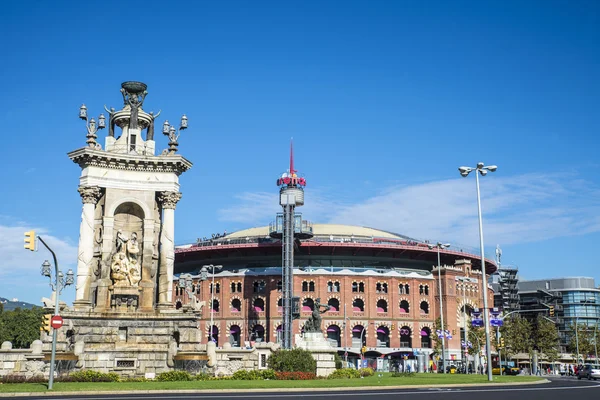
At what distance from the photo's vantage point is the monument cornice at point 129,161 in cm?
4491

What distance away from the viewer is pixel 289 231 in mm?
88750

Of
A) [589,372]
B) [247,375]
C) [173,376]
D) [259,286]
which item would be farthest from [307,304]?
[173,376]

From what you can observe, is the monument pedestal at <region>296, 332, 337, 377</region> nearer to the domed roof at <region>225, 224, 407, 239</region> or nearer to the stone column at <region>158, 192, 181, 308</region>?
the stone column at <region>158, 192, 181, 308</region>

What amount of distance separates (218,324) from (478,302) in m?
40.9

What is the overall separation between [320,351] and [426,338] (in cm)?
5540

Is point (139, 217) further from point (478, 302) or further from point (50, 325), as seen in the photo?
point (478, 302)

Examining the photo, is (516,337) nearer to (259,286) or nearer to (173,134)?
(259,286)

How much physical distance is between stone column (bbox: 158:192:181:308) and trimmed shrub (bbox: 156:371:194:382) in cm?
743

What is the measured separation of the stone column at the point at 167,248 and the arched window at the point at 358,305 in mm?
53266

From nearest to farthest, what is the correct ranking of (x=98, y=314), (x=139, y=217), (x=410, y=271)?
(x=98, y=314), (x=139, y=217), (x=410, y=271)

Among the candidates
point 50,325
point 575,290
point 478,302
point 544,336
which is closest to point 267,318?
point 478,302

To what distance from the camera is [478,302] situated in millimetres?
102500

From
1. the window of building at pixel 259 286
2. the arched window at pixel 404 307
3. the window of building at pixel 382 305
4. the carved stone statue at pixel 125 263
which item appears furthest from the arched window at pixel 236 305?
the carved stone statue at pixel 125 263

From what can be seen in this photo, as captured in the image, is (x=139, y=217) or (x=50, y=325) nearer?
(x=50, y=325)
